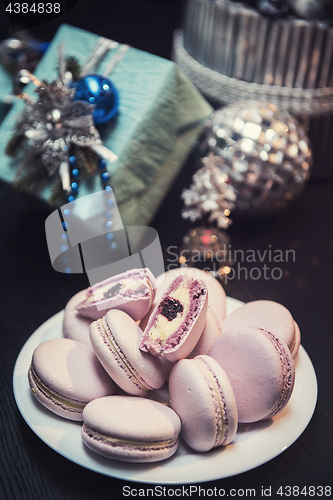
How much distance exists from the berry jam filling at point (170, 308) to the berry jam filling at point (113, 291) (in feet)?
0.23

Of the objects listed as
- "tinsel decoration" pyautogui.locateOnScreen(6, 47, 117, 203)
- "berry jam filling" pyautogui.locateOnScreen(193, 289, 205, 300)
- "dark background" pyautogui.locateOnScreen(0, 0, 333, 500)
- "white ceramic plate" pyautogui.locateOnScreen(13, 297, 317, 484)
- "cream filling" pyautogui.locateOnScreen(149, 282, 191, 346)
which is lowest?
"dark background" pyautogui.locateOnScreen(0, 0, 333, 500)

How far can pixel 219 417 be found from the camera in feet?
1.86

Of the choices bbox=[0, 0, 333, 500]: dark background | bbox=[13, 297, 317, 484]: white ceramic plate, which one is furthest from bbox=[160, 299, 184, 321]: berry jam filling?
bbox=[0, 0, 333, 500]: dark background

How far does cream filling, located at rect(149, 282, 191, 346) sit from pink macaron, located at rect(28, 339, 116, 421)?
3.3 inches

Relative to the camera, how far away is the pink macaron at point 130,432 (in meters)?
0.55

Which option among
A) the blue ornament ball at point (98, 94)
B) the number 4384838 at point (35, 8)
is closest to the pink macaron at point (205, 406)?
the blue ornament ball at point (98, 94)

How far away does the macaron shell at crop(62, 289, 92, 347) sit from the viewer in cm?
Result: 68

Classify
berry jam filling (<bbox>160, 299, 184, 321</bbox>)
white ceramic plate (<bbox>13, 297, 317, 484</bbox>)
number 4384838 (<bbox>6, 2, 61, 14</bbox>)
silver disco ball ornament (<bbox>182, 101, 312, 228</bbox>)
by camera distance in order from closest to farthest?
white ceramic plate (<bbox>13, 297, 317, 484</bbox>)
berry jam filling (<bbox>160, 299, 184, 321</bbox>)
number 4384838 (<bbox>6, 2, 61, 14</bbox>)
silver disco ball ornament (<bbox>182, 101, 312, 228</bbox>)

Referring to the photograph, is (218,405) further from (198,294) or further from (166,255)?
(166,255)

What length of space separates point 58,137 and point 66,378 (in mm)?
513

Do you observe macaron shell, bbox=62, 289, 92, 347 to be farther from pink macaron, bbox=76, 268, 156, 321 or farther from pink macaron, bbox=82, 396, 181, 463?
pink macaron, bbox=82, 396, 181, 463

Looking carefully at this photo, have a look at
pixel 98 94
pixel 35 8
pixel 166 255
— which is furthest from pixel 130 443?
pixel 35 8

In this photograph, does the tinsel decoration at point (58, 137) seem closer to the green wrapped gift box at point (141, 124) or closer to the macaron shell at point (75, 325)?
the green wrapped gift box at point (141, 124)

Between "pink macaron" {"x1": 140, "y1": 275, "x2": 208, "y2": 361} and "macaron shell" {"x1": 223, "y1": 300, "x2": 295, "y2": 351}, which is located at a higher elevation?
"pink macaron" {"x1": 140, "y1": 275, "x2": 208, "y2": 361}
